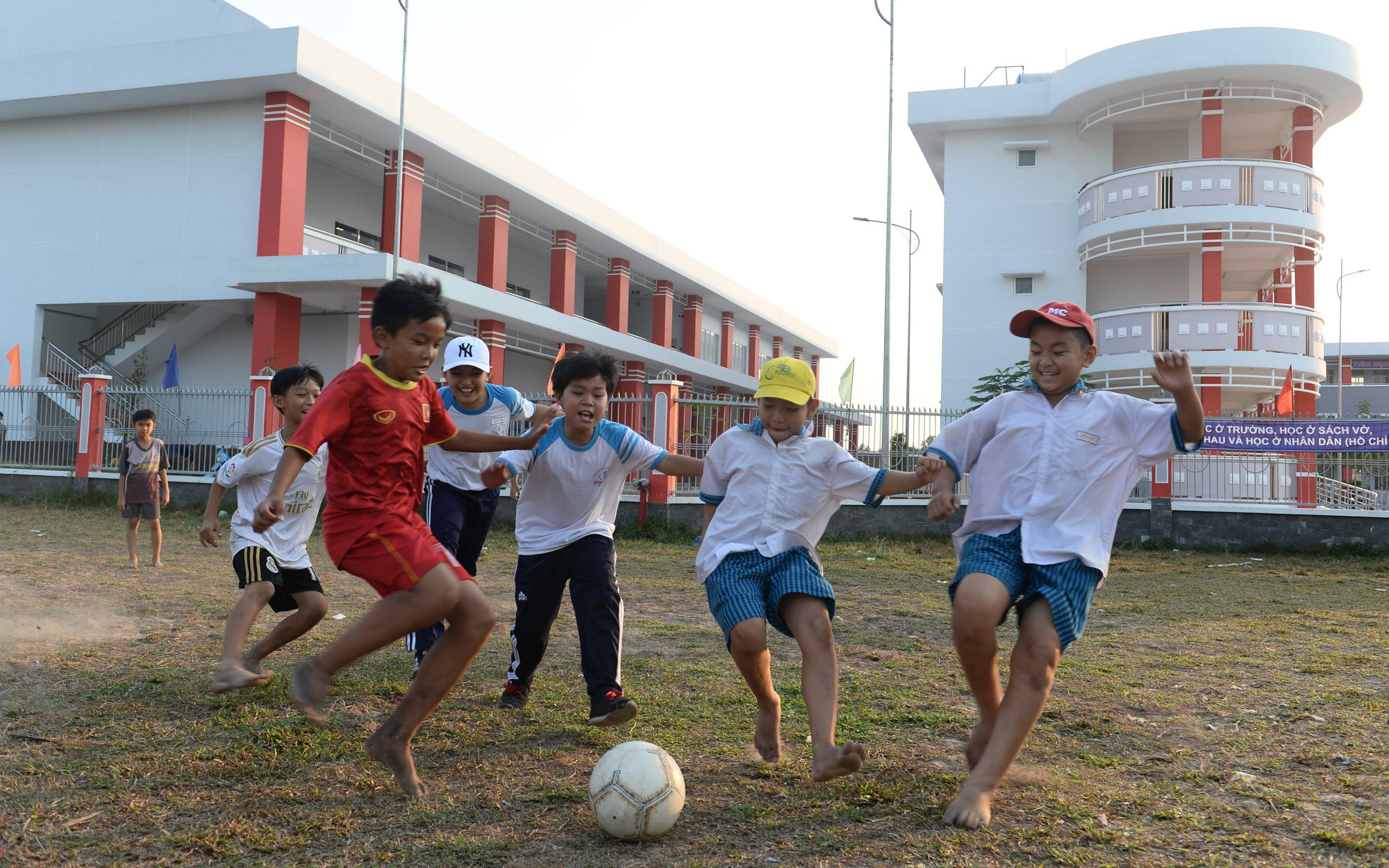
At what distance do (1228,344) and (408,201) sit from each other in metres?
18.9

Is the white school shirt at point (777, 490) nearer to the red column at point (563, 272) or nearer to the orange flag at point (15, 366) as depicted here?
the orange flag at point (15, 366)

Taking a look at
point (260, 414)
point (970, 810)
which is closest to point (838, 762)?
point (970, 810)

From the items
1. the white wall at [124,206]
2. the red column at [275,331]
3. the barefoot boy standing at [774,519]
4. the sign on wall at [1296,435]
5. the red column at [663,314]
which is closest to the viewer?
the barefoot boy standing at [774,519]

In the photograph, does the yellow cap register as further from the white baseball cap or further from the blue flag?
the blue flag

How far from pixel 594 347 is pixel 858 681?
2621cm

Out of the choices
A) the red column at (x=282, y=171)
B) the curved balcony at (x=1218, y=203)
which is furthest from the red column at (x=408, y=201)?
the curved balcony at (x=1218, y=203)

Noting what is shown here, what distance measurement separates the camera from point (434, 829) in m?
2.92

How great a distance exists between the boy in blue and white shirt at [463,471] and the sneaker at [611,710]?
127 cm

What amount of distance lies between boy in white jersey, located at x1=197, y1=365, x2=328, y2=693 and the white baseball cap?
25.3 inches

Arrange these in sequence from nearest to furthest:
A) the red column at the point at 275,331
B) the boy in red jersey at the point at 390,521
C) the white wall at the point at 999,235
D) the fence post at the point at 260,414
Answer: the boy in red jersey at the point at 390,521, the fence post at the point at 260,414, the red column at the point at 275,331, the white wall at the point at 999,235

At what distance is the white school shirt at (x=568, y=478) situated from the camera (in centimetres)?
435

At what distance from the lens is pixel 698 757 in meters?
3.70

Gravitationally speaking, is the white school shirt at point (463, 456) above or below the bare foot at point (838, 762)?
above

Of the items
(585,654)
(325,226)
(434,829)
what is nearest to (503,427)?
(585,654)
